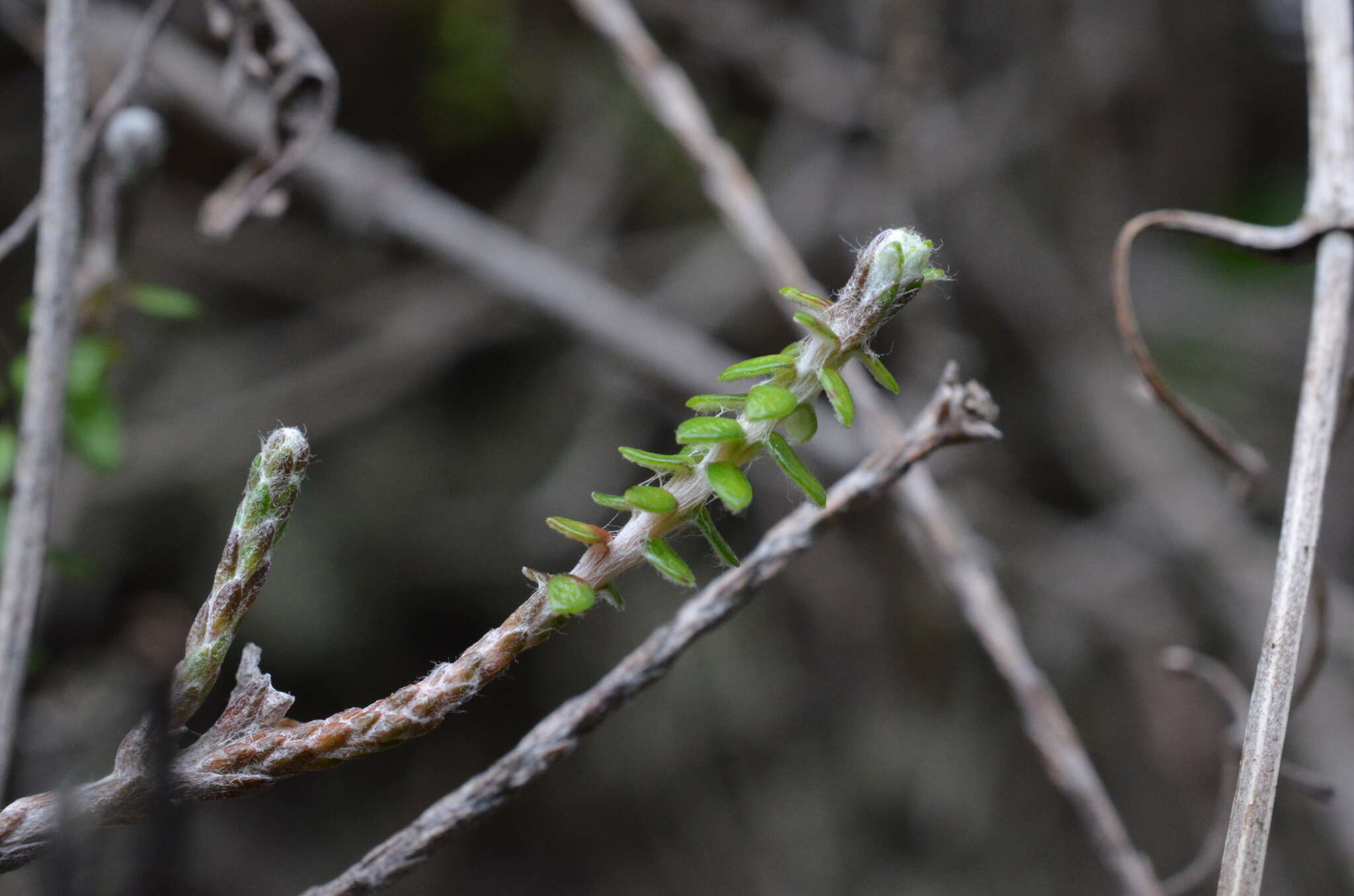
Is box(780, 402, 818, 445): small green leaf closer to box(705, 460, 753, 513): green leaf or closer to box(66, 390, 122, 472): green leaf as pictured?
box(705, 460, 753, 513): green leaf

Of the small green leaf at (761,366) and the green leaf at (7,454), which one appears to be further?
the green leaf at (7,454)

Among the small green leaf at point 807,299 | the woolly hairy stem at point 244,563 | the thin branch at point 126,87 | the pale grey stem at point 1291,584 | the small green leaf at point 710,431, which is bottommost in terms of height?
the pale grey stem at point 1291,584

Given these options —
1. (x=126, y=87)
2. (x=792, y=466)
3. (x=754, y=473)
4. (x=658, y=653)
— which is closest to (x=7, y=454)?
(x=126, y=87)

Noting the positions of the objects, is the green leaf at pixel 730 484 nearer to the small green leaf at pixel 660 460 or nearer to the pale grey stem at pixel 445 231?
the small green leaf at pixel 660 460

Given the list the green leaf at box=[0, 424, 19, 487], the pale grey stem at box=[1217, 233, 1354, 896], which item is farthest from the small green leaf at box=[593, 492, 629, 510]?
the green leaf at box=[0, 424, 19, 487]

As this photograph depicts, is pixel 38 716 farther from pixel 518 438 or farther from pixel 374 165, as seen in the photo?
pixel 518 438

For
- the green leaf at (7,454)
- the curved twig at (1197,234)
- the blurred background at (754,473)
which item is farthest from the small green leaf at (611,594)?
the blurred background at (754,473)
